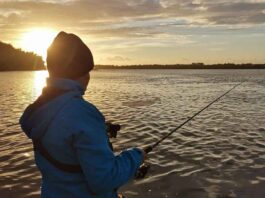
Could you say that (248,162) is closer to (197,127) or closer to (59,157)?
(197,127)

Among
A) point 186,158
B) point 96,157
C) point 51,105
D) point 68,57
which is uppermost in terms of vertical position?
point 68,57

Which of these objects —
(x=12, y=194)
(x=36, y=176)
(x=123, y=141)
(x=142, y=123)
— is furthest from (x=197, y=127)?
(x=12, y=194)

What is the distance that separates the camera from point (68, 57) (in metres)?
3.13

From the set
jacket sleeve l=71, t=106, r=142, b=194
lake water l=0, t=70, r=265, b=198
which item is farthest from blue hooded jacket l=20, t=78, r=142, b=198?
lake water l=0, t=70, r=265, b=198

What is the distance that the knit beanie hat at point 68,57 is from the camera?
314 cm

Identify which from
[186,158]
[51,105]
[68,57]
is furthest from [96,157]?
[186,158]

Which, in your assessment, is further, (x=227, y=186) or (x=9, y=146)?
(x=9, y=146)

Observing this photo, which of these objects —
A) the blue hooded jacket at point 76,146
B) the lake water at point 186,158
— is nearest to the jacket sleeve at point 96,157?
the blue hooded jacket at point 76,146

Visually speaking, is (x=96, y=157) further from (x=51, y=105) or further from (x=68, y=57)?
(x=68, y=57)

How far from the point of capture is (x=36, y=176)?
33.8 ft

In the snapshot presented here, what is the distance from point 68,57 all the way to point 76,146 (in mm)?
705

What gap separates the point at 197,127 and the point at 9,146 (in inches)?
311

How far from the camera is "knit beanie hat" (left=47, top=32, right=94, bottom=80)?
3.14 m

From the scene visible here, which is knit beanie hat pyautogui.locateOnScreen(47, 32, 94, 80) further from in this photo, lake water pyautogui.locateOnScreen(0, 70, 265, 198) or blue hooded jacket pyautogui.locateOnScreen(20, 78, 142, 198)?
lake water pyautogui.locateOnScreen(0, 70, 265, 198)
